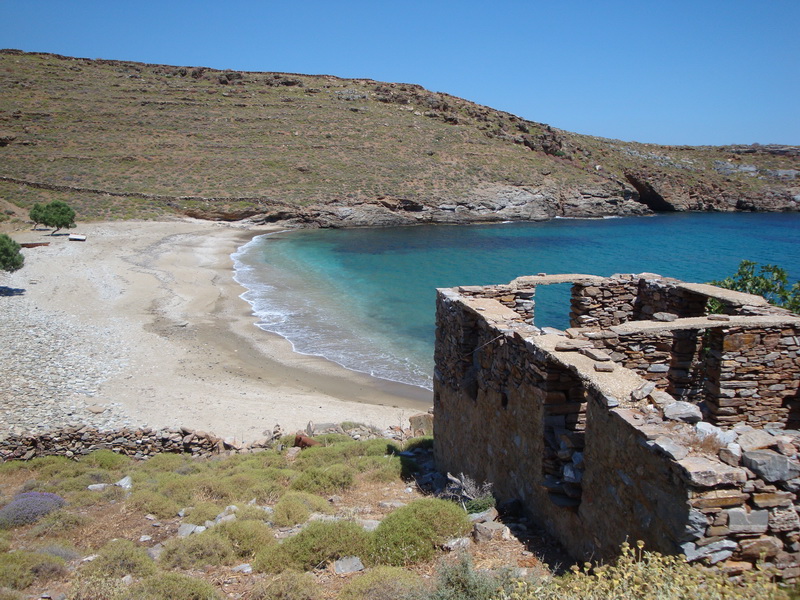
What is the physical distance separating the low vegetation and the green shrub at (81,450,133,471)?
0.72 metres

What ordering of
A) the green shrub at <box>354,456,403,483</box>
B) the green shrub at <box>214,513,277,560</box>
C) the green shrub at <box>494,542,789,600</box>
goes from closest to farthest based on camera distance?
the green shrub at <box>494,542,789,600</box> → the green shrub at <box>214,513,277,560</box> → the green shrub at <box>354,456,403,483</box>

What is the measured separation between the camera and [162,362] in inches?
801

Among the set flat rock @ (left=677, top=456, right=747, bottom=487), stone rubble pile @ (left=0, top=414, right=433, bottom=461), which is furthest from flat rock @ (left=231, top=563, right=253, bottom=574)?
stone rubble pile @ (left=0, top=414, right=433, bottom=461)

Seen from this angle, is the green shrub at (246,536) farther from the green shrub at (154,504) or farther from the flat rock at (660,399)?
the flat rock at (660,399)

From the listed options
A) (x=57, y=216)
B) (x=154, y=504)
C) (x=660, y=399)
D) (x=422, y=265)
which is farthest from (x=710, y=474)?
(x=57, y=216)

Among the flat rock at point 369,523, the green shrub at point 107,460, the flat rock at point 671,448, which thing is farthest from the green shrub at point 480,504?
the green shrub at point 107,460

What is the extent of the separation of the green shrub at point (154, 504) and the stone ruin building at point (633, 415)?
14.5 ft

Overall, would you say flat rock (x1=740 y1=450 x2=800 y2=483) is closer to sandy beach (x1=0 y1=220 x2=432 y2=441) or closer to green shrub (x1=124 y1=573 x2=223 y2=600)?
green shrub (x1=124 y1=573 x2=223 y2=600)

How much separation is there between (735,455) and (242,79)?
330ft

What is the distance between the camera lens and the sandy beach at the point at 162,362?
1580 cm

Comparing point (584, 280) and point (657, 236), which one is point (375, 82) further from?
point (584, 280)

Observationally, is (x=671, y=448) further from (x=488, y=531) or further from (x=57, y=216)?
(x=57, y=216)

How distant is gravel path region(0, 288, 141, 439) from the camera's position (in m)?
14.6

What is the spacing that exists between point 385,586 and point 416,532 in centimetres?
121
